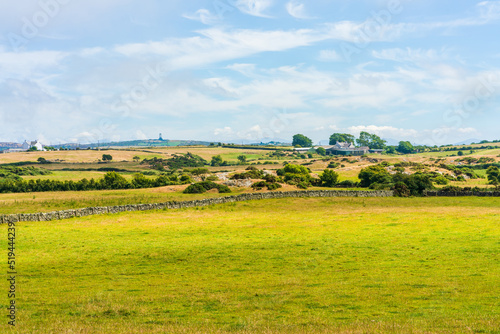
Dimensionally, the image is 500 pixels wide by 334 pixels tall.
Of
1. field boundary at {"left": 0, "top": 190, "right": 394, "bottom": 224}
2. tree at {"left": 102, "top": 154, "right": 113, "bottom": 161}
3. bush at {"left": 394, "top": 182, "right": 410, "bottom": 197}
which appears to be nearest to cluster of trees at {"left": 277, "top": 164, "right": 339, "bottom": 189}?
field boundary at {"left": 0, "top": 190, "right": 394, "bottom": 224}

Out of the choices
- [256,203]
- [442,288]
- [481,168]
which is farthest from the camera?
[481,168]

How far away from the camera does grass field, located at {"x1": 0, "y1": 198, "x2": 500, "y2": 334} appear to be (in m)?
12.7

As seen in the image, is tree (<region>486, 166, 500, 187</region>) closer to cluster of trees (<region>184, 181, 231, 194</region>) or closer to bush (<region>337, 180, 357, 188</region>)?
bush (<region>337, 180, 357, 188</region>)

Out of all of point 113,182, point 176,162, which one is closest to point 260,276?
point 113,182

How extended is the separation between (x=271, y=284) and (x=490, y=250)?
1388cm

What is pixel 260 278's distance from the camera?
60.8 ft

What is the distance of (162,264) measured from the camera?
2194cm

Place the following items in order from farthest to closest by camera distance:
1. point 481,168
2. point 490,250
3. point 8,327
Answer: point 481,168
point 490,250
point 8,327

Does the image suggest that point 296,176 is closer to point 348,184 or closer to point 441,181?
point 348,184

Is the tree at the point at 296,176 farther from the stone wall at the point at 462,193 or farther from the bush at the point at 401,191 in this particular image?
the stone wall at the point at 462,193

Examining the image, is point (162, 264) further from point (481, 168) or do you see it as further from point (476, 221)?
point (481, 168)

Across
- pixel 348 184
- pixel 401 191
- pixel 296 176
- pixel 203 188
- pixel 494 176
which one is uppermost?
pixel 494 176

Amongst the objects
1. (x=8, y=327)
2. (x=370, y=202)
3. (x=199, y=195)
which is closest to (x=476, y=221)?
(x=370, y=202)

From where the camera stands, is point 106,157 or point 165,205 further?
point 106,157
